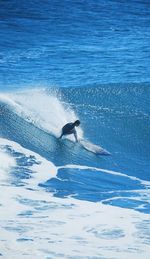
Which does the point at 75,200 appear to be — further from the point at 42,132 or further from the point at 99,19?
the point at 99,19

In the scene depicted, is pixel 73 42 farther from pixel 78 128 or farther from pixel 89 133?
pixel 89 133

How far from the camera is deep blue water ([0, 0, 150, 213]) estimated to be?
18812mm

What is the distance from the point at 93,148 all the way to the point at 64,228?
17.4 feet

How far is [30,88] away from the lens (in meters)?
24.8

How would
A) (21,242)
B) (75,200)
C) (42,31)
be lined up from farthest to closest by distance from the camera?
(42,31), (75,200), (21,242)

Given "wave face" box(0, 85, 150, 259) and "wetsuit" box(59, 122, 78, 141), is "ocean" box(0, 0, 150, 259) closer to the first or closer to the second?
"wave face" box(0, 85, 150, 259)

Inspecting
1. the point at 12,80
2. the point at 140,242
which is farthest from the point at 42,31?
the point at 140,242

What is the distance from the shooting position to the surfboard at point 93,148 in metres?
20.1

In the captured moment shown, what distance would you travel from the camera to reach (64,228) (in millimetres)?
15273

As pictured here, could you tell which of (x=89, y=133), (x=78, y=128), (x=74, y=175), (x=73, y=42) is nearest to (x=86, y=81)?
(x=78, y=128)

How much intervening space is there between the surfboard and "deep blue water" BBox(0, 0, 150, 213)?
0.67 feet

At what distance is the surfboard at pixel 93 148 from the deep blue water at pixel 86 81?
20 cm

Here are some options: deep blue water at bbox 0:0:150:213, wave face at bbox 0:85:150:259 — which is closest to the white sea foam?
wave face at bbox 0:85:150:259

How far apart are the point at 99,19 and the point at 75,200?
685 inches
